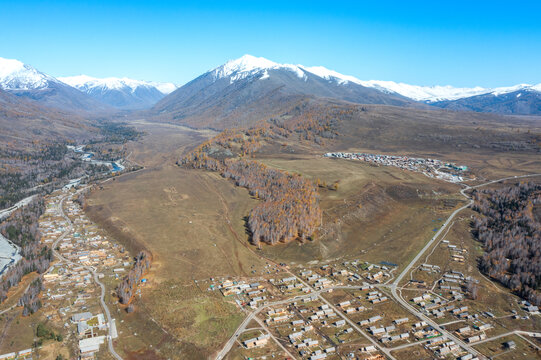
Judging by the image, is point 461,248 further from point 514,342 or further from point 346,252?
point 514,342

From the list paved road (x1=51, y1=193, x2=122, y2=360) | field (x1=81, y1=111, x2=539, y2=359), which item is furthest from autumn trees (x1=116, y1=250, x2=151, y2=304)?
paved road (x1=51, y1=193, x2=122, y2=360)

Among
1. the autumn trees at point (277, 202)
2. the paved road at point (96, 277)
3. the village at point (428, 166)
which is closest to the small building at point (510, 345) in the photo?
the autumn trees at point (277, 202)

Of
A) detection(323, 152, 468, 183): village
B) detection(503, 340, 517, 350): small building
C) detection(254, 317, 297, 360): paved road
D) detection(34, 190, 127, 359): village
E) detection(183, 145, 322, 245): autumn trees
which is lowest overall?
detection(503, 340, 517, 350): small building

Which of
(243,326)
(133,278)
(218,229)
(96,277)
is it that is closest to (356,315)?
(243,326)

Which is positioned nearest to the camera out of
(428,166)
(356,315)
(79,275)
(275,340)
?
(275,340)

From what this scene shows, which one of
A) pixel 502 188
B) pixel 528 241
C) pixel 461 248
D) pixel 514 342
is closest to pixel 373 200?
pixel 461 248

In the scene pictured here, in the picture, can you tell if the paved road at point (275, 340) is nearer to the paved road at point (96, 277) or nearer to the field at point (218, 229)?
the field at point (218, 229)

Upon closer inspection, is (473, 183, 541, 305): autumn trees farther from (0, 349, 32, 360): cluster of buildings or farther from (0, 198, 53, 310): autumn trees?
(0, 198, 53, 310): autumn trees

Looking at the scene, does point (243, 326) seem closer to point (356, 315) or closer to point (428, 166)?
point (356, 315)
